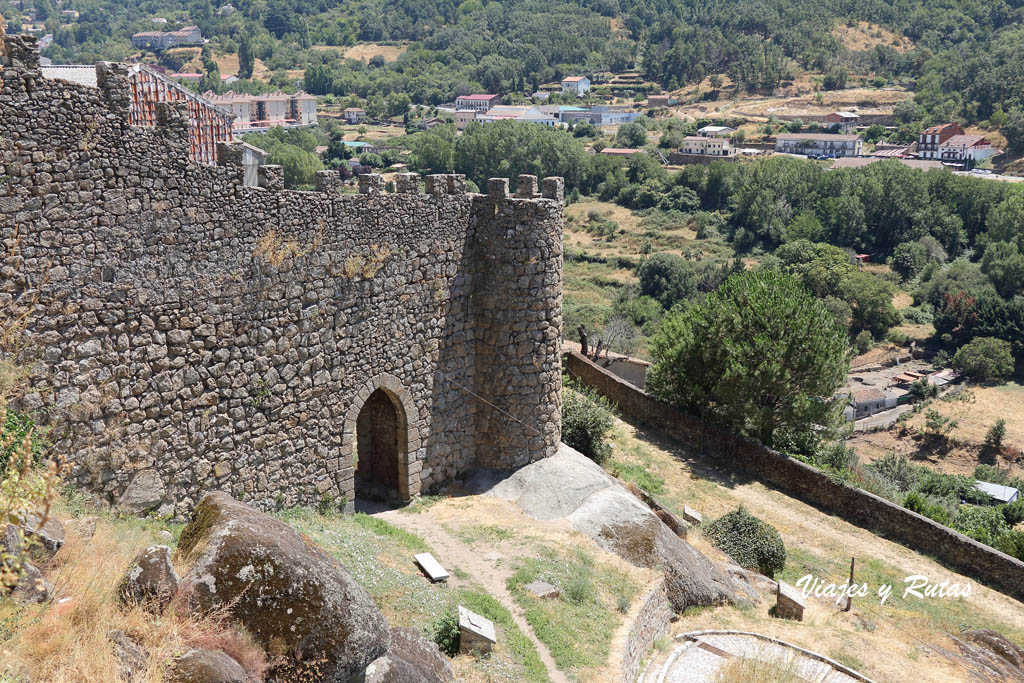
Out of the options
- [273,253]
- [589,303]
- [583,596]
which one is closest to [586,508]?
[583,596]

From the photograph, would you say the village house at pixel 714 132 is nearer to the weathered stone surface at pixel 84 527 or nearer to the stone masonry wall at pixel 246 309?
the stone masonry wall at pixel 246 309

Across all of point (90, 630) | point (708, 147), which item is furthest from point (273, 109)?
point (90, 630)

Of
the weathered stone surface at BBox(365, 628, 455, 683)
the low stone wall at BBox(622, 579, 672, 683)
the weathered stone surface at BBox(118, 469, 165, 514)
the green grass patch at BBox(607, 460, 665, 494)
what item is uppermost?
the weathered stone surface at BBox(118, 469, 165, 514)

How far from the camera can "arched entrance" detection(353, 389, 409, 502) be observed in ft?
51.5

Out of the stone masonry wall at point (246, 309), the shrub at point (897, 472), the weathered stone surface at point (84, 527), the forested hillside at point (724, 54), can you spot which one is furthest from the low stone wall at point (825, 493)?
the forested hillside at point (724, 54)

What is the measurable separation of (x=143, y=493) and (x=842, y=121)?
14641 centimetres

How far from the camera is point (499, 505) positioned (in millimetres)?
15812

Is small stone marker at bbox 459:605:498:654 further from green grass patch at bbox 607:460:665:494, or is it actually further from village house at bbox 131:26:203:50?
village house at bbox 131:26:203:50

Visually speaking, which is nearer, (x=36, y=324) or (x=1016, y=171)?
(x=36, y=324)

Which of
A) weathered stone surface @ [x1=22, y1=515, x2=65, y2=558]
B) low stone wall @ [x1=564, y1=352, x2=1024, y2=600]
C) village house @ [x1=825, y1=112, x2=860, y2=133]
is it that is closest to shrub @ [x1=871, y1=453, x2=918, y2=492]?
low stone wall @ [x1=564, y1=352, x2=1024, y2=600]

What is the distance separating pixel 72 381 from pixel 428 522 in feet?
21.4

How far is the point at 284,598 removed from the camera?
25.6 ft

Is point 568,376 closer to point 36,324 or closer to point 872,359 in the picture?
point 36,324

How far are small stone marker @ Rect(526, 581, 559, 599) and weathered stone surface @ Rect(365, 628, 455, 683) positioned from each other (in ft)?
8.85
